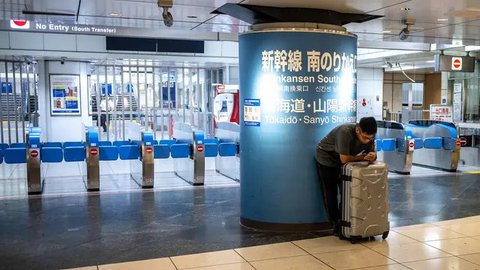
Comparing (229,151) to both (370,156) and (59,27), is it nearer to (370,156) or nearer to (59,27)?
(59,27)

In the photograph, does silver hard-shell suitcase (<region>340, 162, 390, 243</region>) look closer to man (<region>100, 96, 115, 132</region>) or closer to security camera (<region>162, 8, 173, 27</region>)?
security camera (<region>162, 8, 173, 27</region>)

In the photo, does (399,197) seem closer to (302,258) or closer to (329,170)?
(329,170)

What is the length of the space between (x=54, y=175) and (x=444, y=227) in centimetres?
730

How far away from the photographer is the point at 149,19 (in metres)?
6.81

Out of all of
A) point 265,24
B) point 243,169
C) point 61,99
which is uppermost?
point 265,24

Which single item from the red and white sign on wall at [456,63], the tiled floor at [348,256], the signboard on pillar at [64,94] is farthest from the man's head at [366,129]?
the signboard on pillar at [64,94]

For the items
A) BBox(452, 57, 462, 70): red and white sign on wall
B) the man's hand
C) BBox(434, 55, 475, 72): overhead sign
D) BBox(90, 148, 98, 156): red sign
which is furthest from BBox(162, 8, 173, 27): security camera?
BBox(452, 57, 462, 70): red and white sign on wall

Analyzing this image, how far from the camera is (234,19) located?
6762 millimetres

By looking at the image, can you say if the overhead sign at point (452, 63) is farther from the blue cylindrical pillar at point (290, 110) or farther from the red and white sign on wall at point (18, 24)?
the red and white sign on wall at point (18, 24)

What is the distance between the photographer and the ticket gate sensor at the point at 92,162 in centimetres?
812

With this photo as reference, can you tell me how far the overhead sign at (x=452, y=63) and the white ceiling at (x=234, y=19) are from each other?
2.24 m

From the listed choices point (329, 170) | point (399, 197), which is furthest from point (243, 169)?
point (399, 197)

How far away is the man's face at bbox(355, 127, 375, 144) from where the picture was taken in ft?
16.4

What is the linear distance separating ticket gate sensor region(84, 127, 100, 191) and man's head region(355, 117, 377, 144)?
4.81 meters
